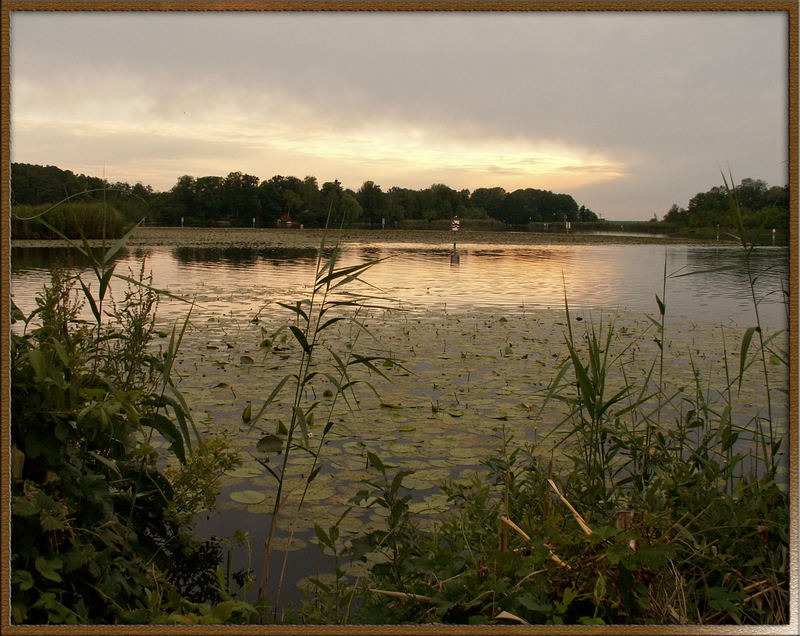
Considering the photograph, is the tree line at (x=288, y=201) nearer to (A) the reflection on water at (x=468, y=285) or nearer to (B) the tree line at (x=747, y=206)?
(B) the tree line at (x=747, y=206)

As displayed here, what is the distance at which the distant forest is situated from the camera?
2.14 meters

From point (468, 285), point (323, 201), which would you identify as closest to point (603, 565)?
point (323, 201)

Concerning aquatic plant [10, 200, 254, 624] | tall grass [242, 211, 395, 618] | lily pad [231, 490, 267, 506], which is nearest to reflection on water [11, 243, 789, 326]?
tall grass [242, 211, 395, 618]

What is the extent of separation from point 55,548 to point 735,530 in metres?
1.82

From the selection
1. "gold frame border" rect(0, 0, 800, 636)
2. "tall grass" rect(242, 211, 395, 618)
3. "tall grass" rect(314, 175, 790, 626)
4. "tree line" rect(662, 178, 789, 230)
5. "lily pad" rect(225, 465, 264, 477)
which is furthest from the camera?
"lily pad" rect(225, 465, 264, 477)

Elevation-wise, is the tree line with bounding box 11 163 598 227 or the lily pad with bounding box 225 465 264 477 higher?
the tree line with bounding box 11 163 598 227

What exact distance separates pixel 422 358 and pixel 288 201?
198cm

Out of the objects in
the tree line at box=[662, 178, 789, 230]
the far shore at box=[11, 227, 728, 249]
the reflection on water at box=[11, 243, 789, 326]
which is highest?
the far shore at box=[11, 227, 728, 249]

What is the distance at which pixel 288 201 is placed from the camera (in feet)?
11.3

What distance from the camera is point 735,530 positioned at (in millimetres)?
1861

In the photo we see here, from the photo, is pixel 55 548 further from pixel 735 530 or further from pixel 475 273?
pixel 475 273

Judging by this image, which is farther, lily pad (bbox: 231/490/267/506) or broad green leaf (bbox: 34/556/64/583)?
lily pad (bbox: 231/490/267/506)

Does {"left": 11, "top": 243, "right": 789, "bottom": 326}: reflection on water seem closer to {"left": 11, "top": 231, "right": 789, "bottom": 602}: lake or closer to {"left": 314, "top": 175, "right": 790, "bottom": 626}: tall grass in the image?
{"left": 11, "top": 231, "right": 789, "bottom": 602}: lake

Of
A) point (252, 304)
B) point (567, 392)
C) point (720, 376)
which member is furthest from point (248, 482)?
point (252, 304)
